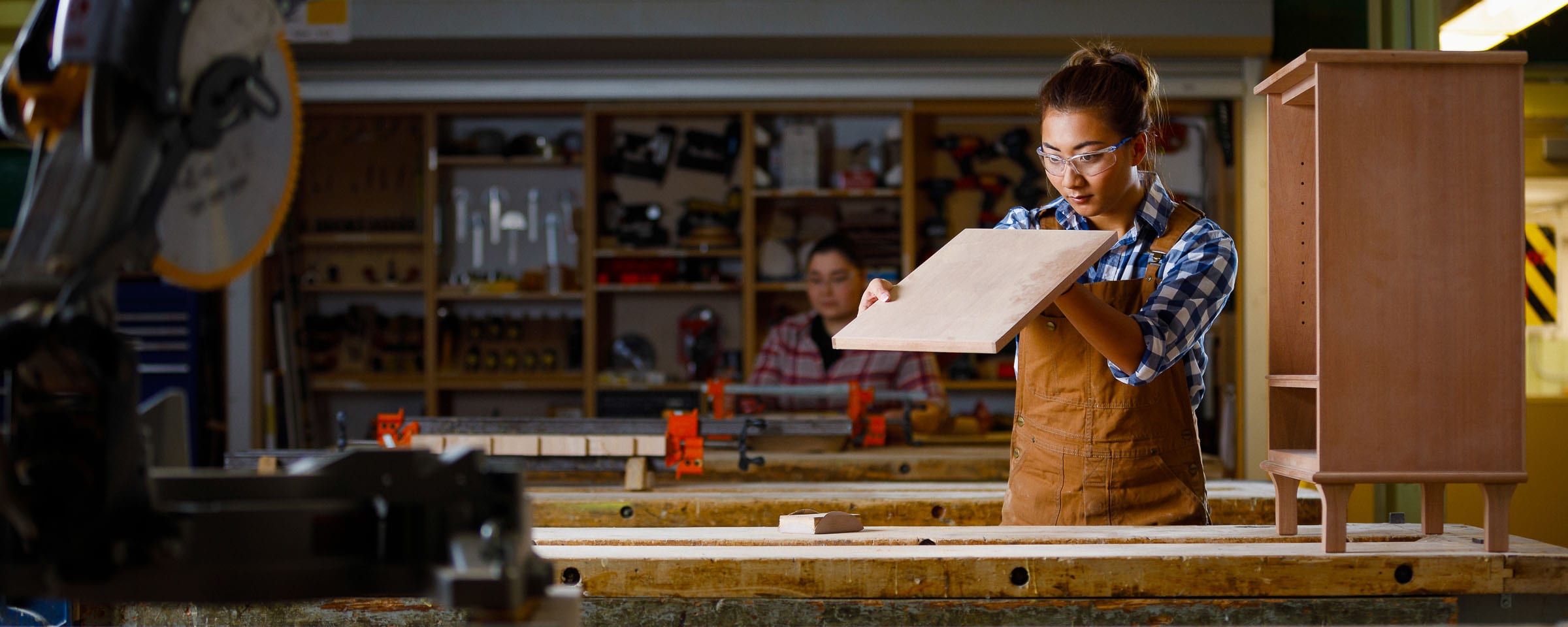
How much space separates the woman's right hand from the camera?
1659 millimetres

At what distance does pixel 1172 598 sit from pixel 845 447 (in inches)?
79.9

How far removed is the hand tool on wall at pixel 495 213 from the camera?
592 centimetres

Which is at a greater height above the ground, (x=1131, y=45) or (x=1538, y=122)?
(x=1131, y=45)

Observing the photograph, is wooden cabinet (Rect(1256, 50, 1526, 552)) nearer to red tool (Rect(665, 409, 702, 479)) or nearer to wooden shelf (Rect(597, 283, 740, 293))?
red tool (Rect(665, 409, 702, 479))

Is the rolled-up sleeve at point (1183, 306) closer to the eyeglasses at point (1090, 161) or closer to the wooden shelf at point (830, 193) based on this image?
the eyeglasses at point (1090, 161)

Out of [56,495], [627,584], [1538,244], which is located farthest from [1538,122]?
[56,495]

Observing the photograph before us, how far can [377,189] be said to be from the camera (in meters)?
5.96

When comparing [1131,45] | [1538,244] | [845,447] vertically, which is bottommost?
[845,447]

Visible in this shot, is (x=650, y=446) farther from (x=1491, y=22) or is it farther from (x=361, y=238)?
(x=361, y=238)

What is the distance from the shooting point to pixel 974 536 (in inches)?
63.5

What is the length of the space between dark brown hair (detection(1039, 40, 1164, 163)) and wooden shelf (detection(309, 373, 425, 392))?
14.3 feet

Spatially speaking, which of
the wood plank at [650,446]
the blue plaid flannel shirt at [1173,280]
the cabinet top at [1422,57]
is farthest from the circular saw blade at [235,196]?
the wood plank at [650,446]

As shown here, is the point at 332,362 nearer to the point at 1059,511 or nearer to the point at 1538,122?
the point at 1059,511

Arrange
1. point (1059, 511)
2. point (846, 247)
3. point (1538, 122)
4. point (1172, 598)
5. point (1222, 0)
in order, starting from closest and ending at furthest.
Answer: point (1172, 598) < point (1059, 511) < point (1538, 122) < point (846, 247) < point (1222, 0)
